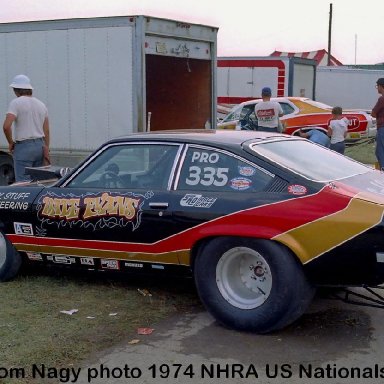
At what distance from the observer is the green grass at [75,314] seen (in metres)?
4.66

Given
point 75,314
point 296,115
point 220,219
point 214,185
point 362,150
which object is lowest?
point 362,150

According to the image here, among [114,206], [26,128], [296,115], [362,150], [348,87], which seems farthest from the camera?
[348,87]

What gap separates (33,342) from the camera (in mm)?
4805

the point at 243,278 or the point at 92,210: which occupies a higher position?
the point at 92,210

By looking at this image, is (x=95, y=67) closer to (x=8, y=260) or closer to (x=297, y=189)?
(x=8, y=260)

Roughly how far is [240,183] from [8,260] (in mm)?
2328

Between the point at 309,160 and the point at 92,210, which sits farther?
the point at 92,210

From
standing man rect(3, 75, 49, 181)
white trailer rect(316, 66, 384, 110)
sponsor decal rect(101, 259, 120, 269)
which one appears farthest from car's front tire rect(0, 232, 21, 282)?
white trailer rect(316, 66, 384, 110)

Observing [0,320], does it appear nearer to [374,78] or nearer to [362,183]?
[362,183]

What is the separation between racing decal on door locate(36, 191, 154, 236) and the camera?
549cm

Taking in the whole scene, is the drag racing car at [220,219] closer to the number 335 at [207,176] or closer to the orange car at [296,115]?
the number 335 at [207,176]

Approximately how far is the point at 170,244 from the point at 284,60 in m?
16.9

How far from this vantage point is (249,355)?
463 centimetres

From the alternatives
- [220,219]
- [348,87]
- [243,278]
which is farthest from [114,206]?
[348,87]
